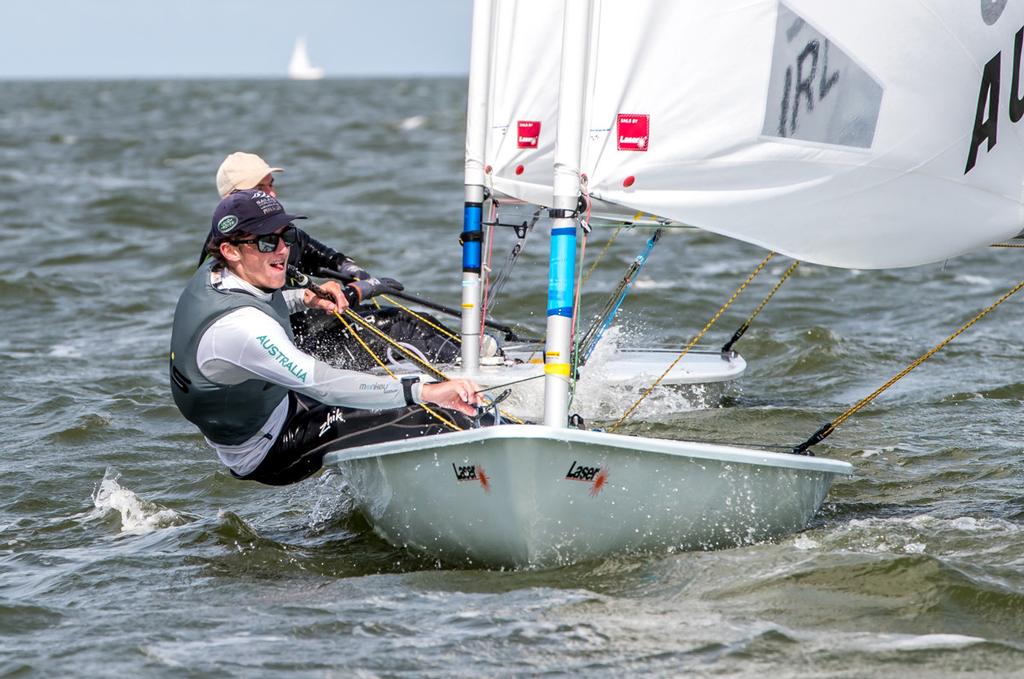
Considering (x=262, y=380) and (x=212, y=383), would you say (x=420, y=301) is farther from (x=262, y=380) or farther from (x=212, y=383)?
(x=212, y=383)

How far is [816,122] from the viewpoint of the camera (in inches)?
165

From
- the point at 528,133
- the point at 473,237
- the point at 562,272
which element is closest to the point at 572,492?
the point at 562,272

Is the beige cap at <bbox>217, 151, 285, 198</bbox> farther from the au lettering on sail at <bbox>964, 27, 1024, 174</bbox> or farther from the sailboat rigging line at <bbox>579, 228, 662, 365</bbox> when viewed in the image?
the au lettering on sail at <bbox>964, 27, 1024, 174</bbox>

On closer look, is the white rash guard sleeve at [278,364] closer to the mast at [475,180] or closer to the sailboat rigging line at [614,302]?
the sailboat rigging line at [614,302]

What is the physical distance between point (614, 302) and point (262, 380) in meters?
1.67

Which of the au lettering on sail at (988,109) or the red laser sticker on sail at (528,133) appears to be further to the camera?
the red laser sticker on sail at (528,133)

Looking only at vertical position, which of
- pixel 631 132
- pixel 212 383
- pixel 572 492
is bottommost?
pixel 572 492

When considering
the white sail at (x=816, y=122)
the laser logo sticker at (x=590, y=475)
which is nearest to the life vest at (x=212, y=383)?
the laser logo sticker at (x=590, y=475)

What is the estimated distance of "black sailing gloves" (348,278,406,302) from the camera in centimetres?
558

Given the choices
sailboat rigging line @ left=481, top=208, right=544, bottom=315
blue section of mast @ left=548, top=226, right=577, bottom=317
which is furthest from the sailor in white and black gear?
sailboat rigging line @ left=481, top=208, right=544, bottom=315

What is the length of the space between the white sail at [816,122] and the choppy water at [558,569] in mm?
974

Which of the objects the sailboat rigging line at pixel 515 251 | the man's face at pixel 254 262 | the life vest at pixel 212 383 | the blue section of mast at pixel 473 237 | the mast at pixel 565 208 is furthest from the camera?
the sailboat rigging line at pixel 515 251

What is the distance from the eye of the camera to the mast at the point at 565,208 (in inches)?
148

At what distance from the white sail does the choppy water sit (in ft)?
3.20
